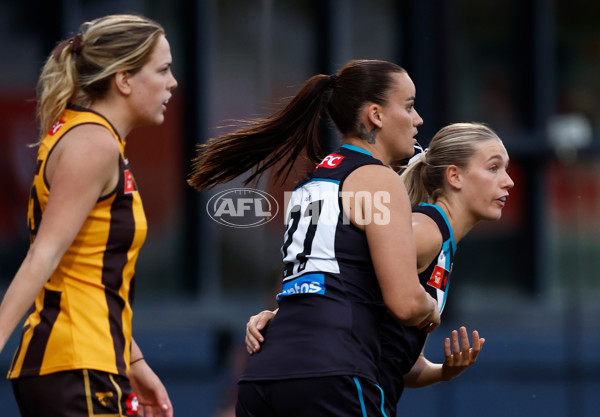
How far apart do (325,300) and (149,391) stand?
0.82 m

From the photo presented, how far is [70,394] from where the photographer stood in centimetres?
282

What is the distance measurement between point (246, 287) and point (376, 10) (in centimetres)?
242

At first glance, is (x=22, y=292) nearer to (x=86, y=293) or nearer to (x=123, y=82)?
(x=86, y=293)

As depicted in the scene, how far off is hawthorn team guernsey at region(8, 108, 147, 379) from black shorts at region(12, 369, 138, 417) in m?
0.03

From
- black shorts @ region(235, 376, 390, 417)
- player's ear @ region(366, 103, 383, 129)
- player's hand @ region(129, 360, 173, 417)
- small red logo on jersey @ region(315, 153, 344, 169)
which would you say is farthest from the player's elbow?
player's hand @ region(129, 360, 173, 417)

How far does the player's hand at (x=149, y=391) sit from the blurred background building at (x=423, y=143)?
3.84m

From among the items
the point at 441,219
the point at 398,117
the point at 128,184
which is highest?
the point at 398,117

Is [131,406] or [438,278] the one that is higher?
[438,278]

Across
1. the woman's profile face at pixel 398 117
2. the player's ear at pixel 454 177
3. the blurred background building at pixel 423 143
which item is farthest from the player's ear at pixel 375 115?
the blurred background building at pixel 423 143

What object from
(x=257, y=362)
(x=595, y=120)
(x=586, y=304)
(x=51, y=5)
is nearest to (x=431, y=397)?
(x=586, y=304)

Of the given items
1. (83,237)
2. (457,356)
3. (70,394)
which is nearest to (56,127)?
(83,237)

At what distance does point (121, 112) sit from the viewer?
121 inches

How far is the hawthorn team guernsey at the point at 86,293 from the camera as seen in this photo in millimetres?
2857

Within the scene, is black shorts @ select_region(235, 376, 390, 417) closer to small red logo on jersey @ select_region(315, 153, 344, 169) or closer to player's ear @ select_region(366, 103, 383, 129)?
small red logo on jersey @ select_region(315, 153, 344, 169)
